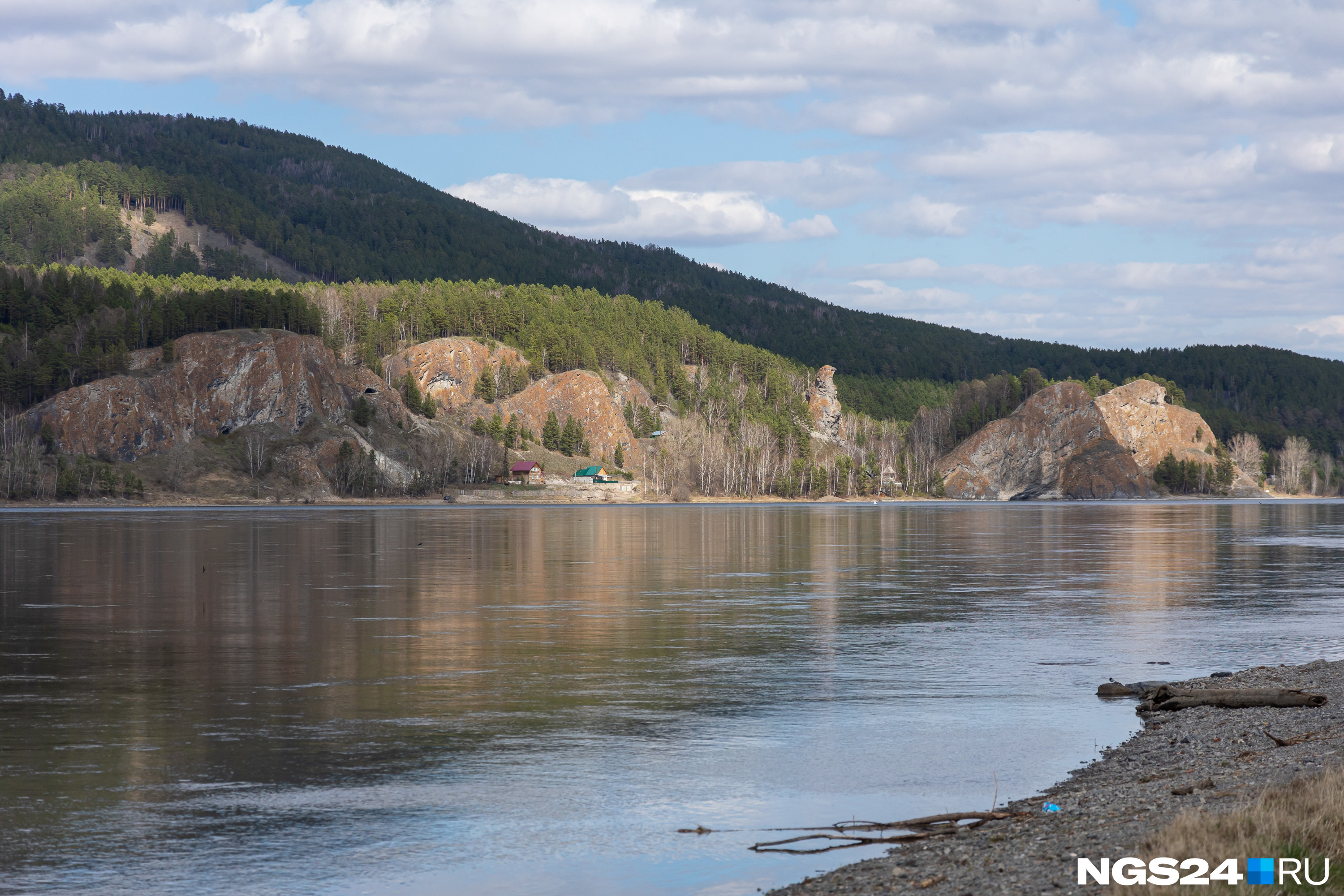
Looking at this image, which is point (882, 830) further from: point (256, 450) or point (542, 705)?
point (256, 450)

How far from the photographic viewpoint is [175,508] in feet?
523

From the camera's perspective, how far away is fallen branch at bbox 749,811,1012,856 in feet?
46.6

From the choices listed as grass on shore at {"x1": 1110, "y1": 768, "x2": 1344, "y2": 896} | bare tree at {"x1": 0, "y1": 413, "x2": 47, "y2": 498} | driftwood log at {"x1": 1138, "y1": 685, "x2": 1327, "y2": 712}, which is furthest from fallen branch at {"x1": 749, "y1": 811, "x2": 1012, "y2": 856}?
bare tree at {"x1": 0, "y1": 413, "x2": 47, "y2": 498}

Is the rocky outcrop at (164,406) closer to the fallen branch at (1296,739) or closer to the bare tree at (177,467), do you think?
the bare tree at (177,467)

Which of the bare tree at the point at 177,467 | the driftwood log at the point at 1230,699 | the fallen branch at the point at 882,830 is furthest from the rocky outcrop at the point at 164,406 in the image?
the fallen branch at the point at 882,830

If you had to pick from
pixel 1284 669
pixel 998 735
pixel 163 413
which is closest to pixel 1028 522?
pixel 1284 669

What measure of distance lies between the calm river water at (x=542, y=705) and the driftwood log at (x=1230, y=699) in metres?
0.99

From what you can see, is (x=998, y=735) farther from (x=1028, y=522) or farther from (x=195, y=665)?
(x=1028, y=522)

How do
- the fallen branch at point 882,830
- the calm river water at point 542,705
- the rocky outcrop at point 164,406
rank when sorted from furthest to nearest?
1. the rocky outcrop at point 164,406
2. the fallen branch at point 882,830
3. the calm river water at point 542,705

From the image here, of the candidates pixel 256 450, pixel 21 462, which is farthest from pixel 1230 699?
pixel 256 450

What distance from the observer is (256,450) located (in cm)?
18750

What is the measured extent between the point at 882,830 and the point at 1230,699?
1093 cm

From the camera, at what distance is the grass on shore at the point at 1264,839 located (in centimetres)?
1012

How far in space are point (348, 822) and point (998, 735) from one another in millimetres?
11224
